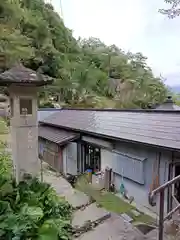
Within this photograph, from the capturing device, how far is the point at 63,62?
995 inches

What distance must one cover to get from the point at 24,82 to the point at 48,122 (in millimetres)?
7671

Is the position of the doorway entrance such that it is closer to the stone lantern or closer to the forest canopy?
the stone lantern

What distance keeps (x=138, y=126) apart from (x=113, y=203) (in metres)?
4.08

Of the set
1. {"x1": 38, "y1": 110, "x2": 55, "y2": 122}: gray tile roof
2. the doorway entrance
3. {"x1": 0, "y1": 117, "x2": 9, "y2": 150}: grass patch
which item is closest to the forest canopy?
{"x1": 38, "y1": 110, "x2": 55, "y2": 122}: gray tile roof

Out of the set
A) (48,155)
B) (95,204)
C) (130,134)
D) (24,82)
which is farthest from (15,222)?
(48,155)

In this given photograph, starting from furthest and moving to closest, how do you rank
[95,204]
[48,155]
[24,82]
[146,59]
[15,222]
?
[146,59], [48,155], [95,204], [24,82], [15,222]

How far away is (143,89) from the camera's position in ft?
104

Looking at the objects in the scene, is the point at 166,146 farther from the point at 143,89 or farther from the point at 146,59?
the point at 146,59

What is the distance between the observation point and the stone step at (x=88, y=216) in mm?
5355

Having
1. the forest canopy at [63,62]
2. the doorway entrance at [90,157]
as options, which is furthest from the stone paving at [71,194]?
the forest canopy at [63,62]

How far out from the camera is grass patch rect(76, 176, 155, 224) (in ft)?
14.4

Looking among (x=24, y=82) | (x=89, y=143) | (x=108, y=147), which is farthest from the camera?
(x=89, y=143)

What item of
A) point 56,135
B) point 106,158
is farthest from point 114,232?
point 56,135

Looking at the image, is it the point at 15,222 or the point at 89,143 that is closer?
the point at 15,222
